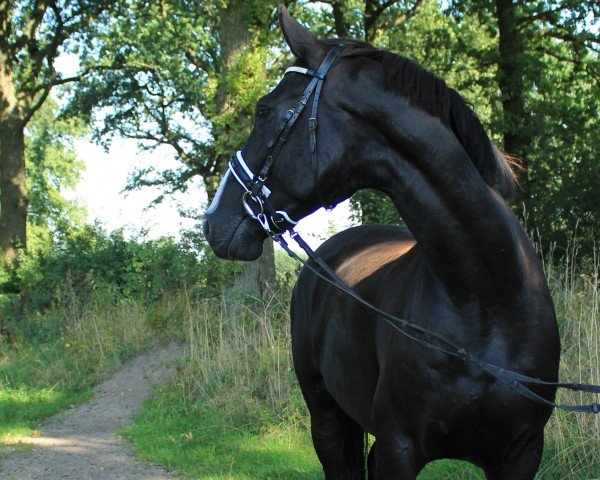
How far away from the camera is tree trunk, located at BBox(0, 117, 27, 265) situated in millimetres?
17172

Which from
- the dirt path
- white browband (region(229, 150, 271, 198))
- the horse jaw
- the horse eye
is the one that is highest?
the horse eye

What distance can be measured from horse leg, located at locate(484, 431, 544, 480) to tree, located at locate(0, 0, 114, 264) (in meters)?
15.8

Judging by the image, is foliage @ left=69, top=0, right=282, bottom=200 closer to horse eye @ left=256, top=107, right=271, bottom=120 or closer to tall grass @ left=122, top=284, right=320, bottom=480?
tall grass @ left=122, top=284, right=320, bottom=480

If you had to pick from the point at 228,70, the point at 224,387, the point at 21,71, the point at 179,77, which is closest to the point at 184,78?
the point at 179,77

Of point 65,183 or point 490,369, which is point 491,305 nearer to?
point 490,369

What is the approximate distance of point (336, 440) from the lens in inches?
173

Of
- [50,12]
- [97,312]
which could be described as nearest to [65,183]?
[50,12]

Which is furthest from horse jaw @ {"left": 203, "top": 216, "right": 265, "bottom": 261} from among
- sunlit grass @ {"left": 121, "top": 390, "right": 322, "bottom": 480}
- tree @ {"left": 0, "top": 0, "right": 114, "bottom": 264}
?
tree @ {"left": 0, "top": 0, "right": 114, "bottom": 264}

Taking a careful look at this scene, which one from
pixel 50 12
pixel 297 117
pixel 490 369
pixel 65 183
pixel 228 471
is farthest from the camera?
pixel 65 183

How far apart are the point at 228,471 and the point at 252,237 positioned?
3552 millimetres

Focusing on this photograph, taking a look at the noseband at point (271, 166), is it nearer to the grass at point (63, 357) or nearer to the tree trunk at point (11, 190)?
the grass at point (63, 357)

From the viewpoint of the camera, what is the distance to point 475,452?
2.75 meters

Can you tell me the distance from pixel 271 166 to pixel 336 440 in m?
2.29

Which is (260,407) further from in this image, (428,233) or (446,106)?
(446,106)
